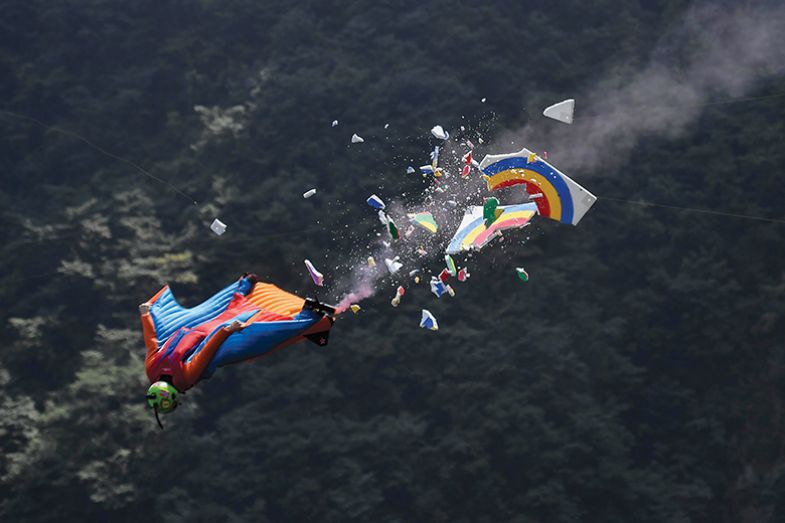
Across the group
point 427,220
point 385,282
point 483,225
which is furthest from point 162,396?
point 385,282

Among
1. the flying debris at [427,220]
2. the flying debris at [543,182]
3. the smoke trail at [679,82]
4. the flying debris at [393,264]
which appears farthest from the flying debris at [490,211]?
the smoke trail at [679,82]

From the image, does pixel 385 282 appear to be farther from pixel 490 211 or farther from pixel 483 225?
pixel 490 211

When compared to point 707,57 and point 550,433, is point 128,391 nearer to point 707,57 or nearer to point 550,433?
point 550,433

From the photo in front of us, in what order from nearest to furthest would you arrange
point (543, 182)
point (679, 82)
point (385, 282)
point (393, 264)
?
point (543, 182)
point (393, 264)
point (679, 82)
point (385, 282)

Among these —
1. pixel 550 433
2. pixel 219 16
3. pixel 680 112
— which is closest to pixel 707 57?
pixel 680 112

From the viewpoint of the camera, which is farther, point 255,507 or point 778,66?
point 778,66
